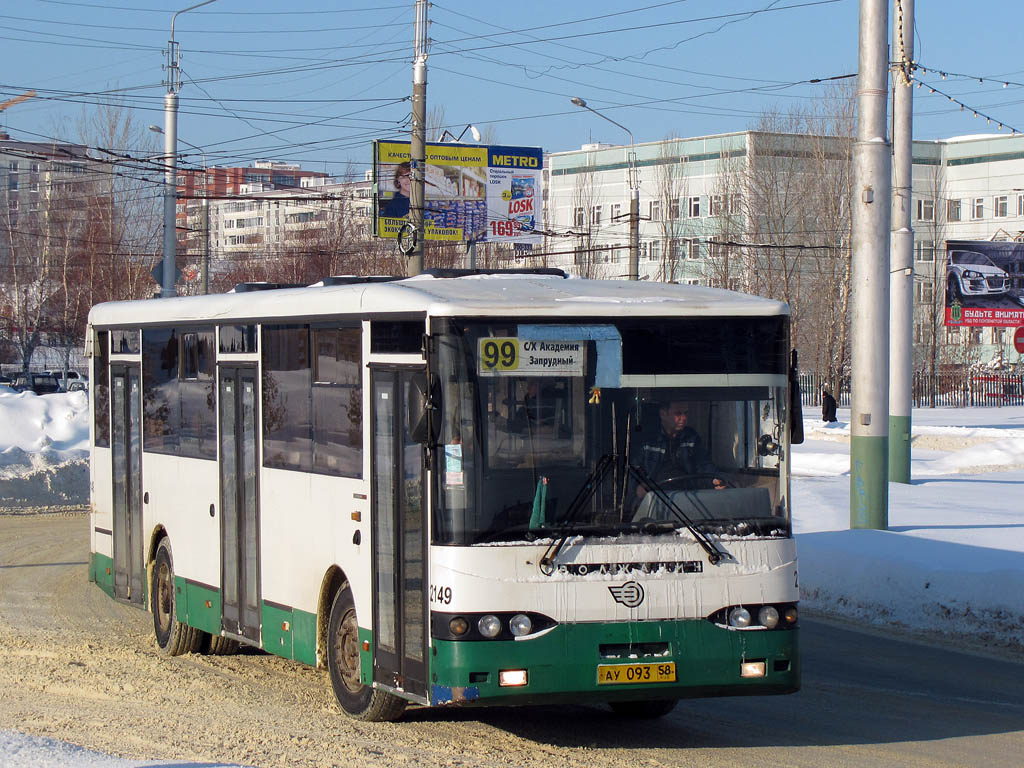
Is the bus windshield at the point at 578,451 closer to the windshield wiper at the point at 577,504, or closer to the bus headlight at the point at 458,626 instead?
the windshield wiper at the point at 577,504

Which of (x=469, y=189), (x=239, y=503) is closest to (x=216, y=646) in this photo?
(x=239, y=503)

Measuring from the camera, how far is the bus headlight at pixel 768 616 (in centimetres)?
746

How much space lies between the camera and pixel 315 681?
9570mm

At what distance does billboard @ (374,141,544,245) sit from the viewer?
35.2 meters

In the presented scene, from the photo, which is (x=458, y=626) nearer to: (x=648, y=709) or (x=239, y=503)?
(x=648, y=709)

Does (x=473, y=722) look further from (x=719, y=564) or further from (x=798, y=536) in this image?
(x=798, y=536)

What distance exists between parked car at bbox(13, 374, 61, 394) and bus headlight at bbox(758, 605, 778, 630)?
50468 mm

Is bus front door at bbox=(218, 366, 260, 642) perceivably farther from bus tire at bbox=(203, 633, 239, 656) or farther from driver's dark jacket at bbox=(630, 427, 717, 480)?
driver's dark jacket at bbox=(630, 427, 717, 480)

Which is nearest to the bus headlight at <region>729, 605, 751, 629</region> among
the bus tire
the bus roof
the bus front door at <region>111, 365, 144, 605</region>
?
the bus roof

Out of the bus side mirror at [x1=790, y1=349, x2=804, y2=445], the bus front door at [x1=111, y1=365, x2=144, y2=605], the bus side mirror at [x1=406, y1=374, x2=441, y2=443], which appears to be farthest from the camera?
the bus front door at [x1=111, y1=365, x2=144, y2=605]

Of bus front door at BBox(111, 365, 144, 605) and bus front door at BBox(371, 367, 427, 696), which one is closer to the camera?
bus front door at BBox(371, 367, 427, 696)

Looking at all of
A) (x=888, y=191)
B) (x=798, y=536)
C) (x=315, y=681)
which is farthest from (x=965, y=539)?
(x=315, y=681)

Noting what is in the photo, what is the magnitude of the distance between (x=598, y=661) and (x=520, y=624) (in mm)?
448

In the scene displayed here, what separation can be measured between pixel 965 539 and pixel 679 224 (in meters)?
52.4
